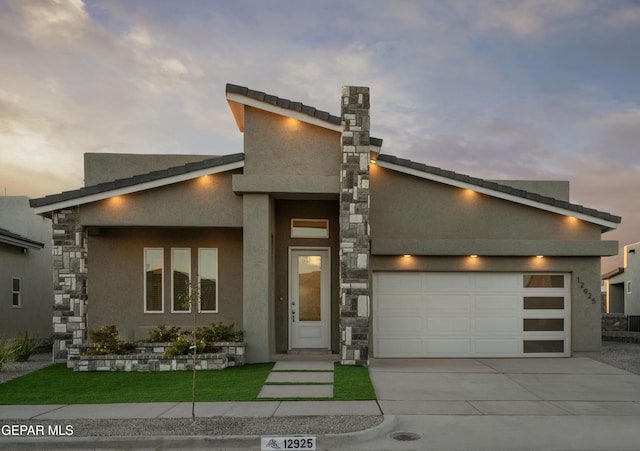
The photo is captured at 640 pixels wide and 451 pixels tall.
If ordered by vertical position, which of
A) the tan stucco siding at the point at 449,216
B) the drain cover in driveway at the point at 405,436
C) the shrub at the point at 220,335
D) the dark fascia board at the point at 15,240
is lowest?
the drain cover in driveway at the point at 405,436

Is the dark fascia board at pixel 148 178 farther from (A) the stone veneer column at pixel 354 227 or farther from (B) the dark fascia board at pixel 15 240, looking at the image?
(B) the dark fascia board at pixel 15 240

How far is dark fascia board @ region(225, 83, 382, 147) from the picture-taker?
1195 cm

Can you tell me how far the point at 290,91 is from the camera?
22.3m

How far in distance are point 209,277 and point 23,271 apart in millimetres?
8914

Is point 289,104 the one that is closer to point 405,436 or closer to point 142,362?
point 142,362

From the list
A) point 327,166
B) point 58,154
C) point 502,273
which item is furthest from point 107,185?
point 502,273

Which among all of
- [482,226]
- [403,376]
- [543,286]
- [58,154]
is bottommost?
[403,376]

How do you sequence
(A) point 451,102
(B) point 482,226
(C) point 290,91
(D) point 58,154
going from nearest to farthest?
(B) point 482,226, (A) point 451,102, (D) point 58,154, (C) point 290,91

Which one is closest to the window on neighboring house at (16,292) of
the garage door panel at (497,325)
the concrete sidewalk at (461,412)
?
the concrete sidewalk at (461,412)

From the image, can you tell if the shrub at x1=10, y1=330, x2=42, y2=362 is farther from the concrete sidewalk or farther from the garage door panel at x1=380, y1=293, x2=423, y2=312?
the garage door panel at x1=380, y1=293, x2=423, y2=312

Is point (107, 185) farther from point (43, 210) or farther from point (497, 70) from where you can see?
point (497, 70)

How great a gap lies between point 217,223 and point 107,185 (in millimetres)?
2667

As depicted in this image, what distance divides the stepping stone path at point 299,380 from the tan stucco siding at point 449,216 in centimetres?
379

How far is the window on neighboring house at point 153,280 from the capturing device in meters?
14.0
